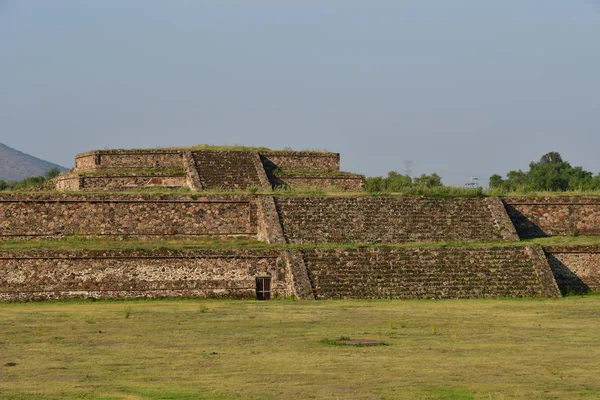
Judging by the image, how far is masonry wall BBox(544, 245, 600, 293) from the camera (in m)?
28.7

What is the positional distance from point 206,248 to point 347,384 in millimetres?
14695

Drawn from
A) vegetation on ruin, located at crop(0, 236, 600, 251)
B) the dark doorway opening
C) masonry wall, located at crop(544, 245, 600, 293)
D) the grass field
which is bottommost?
the grass field

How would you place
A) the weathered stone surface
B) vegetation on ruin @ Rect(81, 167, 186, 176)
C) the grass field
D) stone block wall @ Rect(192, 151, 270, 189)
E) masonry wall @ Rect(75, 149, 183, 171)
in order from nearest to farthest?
the grass field → stone block wall @ Rect(192, 151, 270, 189) → the weathered stone surface → vegetation on ruin @ Rect(81, 167, 186, 176) → masonry wall @ Rect(75, 149, 183, 171)

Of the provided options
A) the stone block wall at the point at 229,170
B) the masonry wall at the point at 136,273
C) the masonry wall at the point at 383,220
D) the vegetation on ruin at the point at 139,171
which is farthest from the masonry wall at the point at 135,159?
the masonry wall at the point at 136,273

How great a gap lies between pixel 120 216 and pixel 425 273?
391 inches

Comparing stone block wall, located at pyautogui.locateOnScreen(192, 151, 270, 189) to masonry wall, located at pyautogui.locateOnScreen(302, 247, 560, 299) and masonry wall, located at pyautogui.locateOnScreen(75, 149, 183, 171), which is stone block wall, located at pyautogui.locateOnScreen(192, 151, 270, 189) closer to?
masonry wall, located at pyautogui.locateOnScreen(75, 149, 183, 171)

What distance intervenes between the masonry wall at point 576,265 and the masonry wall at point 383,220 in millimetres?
2232

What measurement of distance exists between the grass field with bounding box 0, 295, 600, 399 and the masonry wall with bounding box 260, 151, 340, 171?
15.7 m

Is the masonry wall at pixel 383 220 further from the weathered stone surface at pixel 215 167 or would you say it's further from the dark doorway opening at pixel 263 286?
the weathered stone surface at pixel 215 167

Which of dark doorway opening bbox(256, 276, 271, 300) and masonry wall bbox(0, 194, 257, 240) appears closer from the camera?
dark doorway opening bbox(256, 276, 271, 300)

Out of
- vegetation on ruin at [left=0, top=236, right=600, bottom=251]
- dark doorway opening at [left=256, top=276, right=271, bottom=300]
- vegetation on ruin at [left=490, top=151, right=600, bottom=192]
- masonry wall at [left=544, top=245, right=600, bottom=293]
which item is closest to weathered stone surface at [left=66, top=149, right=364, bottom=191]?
vegetation on ruin at [left=0, top=236, right=600, bottom=251]

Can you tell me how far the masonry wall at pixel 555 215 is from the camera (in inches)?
1297

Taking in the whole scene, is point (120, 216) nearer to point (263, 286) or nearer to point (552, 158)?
point (263, 286)

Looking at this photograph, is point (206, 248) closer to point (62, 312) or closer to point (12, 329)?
point (62, 312)
